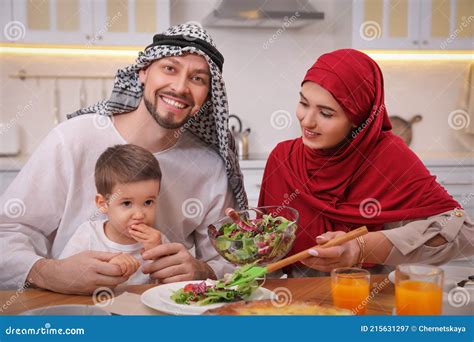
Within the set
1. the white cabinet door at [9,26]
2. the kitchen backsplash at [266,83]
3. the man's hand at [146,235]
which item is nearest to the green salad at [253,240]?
the man's hand at [146,235]

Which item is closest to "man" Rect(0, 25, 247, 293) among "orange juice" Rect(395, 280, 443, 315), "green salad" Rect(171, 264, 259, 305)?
"green salad" Rect(171, 264, 259, 305)

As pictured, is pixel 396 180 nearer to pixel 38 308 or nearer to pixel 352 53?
pixel 352 53

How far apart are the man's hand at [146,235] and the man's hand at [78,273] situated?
6cm

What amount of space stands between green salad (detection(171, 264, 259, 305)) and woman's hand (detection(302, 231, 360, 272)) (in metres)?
0.13

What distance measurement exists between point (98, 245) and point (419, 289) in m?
Answer: 0.57

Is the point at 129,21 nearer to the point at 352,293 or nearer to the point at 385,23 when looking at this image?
the point at 385,23

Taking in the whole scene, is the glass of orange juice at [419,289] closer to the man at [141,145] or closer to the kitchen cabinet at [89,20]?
the man at [141,145]

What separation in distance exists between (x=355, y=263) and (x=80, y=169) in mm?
571

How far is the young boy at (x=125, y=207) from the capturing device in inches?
37.8

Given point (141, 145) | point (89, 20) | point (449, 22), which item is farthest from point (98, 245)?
point (449, 22)

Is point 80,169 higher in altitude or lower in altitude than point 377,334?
higher

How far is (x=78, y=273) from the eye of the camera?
910mm

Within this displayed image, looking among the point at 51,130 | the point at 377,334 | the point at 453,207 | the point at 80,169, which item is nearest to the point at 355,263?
the point at 377,334

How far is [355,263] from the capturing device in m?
1.04
